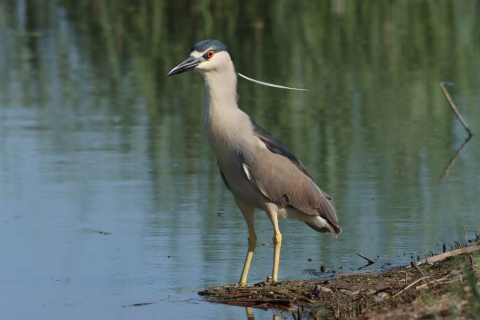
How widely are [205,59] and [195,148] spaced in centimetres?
410

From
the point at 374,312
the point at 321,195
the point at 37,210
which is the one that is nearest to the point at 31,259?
the point at 37,210

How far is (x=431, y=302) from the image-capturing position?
198 inches

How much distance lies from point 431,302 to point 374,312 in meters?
0.49

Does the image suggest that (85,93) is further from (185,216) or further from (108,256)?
(108,256)

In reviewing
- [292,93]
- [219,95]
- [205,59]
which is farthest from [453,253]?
[292,93]

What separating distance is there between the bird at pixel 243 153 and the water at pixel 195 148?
43 cm

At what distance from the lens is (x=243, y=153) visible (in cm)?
701

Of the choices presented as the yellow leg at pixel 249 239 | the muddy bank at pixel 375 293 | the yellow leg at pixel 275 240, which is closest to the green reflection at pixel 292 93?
the yellow leg at pixel 249 239

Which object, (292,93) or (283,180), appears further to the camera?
(292,93)

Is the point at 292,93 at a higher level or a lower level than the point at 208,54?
lower

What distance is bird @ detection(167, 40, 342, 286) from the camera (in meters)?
7.02

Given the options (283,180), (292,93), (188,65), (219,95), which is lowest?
(283,180)

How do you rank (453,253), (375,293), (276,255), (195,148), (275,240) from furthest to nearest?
(195,148) < (275,240) < (276,255) < (453,253) < (375,293)

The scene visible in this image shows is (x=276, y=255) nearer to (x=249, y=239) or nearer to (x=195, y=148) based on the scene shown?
(x=249, y=239)
